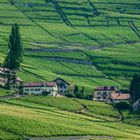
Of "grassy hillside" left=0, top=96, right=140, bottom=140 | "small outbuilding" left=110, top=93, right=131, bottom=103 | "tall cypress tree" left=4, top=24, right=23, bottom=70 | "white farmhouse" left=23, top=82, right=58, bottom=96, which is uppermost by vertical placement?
"tall cypress tree" left=4, top=24, right=23, bottom=70

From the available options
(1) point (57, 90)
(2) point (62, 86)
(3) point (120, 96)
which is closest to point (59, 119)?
(3) point (120, 96)

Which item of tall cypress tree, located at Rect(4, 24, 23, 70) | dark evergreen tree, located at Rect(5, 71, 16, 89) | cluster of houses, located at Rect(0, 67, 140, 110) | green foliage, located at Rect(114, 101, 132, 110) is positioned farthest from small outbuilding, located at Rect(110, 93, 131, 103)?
tall cypress tree, located at Rect(4, 24, 23, 70)

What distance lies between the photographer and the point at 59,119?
13938cm

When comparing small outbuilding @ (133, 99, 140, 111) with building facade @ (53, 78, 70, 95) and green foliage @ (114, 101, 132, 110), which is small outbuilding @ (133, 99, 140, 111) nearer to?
green foliage @ (114, 101, 132, 110)

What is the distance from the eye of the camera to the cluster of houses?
17488 centimetres

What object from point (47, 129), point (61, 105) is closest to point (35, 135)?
point (47, 129)

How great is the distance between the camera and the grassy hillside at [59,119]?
12888cm

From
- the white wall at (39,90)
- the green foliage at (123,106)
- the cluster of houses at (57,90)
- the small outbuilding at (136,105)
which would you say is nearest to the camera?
the green foliage at (123,106)

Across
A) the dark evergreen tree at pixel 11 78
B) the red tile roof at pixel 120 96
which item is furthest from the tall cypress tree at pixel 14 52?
the red tile roof at pixel 120 96

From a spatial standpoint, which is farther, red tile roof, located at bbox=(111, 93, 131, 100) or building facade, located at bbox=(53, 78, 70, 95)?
building facade, located at bbox=(53, 78, 70, 95)

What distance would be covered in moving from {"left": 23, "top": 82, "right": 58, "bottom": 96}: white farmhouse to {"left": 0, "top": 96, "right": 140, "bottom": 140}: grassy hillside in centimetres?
1838

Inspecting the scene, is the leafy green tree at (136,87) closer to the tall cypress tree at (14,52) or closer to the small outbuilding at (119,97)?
the small outbuilding at (119,97)

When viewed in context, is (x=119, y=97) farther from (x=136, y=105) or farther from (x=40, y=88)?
(x=40, y=88)

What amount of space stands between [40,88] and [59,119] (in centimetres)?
4384
